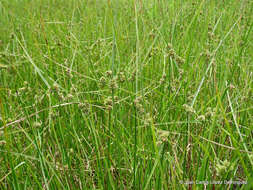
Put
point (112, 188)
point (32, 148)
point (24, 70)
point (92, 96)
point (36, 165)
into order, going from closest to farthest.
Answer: point (112, 188)
point (36, 165)
point (32, 148)
point (92, 96)
point (24, 70)

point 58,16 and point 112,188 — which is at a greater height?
point 58,16

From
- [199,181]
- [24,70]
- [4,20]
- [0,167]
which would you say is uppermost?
[4,20]

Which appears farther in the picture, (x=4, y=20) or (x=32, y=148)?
(x=4, y=20)

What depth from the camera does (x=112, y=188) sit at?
3.43 feet

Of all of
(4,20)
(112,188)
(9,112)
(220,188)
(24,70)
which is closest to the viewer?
(220,188)

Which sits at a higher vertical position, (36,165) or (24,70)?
(24,70)

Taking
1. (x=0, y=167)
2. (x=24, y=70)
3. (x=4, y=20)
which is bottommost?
(x=0, y=167)

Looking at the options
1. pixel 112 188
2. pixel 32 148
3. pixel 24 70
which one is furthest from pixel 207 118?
pixel 24 70

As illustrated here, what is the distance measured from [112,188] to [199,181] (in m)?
0.35

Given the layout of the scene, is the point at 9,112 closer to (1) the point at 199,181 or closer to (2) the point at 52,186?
(2) the point at 52,186

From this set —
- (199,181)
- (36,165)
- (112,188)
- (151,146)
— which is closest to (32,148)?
Answer: (36,165)

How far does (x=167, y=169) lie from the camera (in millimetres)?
1141

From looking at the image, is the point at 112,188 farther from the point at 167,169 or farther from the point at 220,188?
the point at 220,188

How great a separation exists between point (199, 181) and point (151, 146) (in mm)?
246
